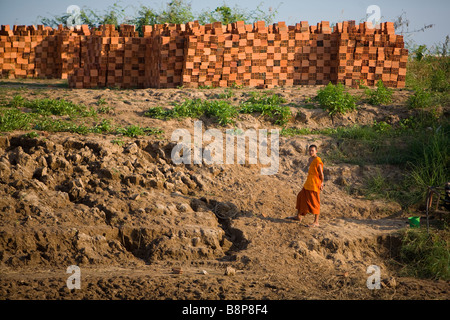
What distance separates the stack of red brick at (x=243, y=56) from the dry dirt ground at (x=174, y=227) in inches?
91.2

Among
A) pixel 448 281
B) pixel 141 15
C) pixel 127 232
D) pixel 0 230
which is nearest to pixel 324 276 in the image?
pixel 448 281

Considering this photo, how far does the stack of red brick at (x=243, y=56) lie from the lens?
976cm

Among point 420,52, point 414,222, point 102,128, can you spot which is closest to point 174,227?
point 102,128

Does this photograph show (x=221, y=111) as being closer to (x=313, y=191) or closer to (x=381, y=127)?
(x=313, y=191)

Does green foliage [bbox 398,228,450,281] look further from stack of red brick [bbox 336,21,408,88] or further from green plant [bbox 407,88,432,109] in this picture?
stack of red brick [bbox 336,21,408,88]

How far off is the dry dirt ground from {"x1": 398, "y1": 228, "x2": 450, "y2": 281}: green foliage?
0.51 feet

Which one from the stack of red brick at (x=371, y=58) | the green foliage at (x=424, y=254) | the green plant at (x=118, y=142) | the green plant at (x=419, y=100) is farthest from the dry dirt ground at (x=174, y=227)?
the stack of red brick at (x=371, y=58)

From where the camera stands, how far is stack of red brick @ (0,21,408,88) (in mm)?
9758

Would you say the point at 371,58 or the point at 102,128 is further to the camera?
the point at 371,58

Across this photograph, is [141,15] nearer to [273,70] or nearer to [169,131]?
[273,70]

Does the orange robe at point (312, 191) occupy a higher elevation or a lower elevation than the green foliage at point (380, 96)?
lower

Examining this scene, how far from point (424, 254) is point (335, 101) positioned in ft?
12.6

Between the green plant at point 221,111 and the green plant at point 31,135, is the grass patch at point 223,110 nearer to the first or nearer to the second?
the green plant at point 221,111

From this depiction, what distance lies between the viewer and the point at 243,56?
9.95 m
